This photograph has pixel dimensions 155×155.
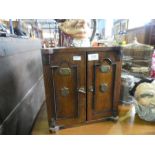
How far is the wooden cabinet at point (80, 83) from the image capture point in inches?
24.2

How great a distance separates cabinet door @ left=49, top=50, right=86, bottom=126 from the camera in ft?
2.02

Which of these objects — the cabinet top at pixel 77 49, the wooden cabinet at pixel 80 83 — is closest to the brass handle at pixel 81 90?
the wooden cabinet at pixel 80 83

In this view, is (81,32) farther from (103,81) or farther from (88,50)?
(103,81)

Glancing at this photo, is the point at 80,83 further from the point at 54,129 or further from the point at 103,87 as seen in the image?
the point at 54,129

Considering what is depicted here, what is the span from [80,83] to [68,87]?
62 millimetres

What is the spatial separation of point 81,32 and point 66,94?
35 centimetres

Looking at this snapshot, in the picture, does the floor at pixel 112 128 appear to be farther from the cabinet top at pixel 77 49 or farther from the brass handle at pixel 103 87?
the cabinet top at pixel 77 49

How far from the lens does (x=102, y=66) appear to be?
67 cm

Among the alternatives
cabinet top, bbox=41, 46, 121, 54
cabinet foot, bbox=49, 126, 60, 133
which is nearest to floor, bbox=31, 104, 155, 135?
cabinet foot, bbox=49, 126, 60, 133

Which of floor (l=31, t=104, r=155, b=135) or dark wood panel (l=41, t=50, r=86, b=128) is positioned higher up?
dark wood panel (l=41, t=50, r=86, b=128)

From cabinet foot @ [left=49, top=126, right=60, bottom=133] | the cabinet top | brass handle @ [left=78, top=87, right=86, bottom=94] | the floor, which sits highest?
the cabinet top

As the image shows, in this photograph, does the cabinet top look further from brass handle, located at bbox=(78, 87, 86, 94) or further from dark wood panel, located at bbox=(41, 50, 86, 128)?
brass handle, located at bbox=(78, 87, 86, 94)
